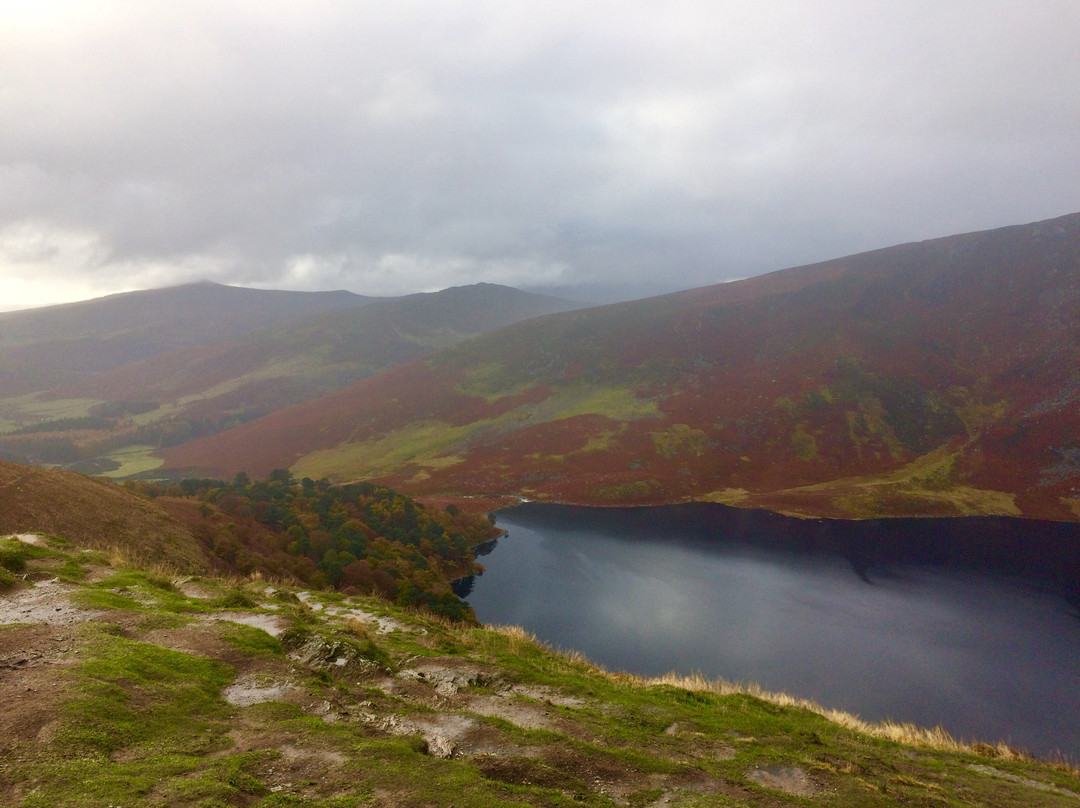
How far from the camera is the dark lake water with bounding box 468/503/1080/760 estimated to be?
1405 inches

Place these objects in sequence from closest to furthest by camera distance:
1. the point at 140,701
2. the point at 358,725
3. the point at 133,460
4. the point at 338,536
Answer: the point at 140,701 → the point at 358,725 → the point at 338,536 → the point at 133,460

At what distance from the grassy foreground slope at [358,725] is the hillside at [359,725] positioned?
0.19 ft

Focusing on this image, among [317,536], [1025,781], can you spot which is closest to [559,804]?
[1025,781]

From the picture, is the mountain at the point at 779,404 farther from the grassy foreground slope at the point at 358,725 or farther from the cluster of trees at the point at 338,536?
the grassy foreground slope at the point at 358,725

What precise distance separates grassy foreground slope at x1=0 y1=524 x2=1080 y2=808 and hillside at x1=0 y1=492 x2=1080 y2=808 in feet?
0.19

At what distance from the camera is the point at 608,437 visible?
4402 inches

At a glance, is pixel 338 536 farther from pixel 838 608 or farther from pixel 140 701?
pixel 838 608

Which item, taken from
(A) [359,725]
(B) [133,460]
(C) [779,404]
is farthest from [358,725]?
(B) [133,460]

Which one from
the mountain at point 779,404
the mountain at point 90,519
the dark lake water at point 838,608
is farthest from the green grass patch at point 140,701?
the mountain at point 779,404

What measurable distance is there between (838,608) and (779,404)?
6850 cm

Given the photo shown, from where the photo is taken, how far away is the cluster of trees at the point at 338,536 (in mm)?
36562

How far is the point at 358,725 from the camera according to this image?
12.0 meters

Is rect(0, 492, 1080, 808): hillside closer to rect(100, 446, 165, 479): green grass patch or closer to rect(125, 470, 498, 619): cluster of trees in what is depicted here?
rect(125, 470, 498, 619): cluster of trees

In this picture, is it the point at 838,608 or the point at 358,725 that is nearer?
the point at 358,725
